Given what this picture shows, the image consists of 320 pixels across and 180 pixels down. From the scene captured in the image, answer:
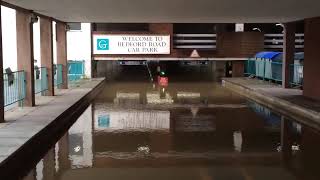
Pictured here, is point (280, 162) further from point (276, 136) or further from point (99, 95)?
point (99, 95)

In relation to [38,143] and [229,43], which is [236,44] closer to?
[229,43]

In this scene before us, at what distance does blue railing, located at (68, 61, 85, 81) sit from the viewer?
2903 cm

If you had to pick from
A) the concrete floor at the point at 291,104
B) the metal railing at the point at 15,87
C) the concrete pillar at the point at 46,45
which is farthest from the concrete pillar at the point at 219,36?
the metal railing at the point at 15,87

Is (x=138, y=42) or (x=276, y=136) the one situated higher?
(x=138, y=42)

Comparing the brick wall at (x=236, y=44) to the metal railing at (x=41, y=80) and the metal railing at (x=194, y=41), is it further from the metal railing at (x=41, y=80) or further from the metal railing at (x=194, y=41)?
the metal railing at (x=41, y=80)

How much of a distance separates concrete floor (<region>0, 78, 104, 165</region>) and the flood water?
1.74 feet

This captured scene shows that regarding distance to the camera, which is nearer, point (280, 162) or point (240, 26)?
point (280, 162)

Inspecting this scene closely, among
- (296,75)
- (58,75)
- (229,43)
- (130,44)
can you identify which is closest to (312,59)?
(296,75)

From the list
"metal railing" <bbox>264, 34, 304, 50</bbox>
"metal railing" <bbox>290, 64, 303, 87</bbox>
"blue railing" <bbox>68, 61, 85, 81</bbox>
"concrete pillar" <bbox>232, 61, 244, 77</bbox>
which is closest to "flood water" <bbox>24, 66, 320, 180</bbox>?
"metal railing" <bbox>290, 64, 303, 87</bbox>

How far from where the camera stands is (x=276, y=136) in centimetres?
1209

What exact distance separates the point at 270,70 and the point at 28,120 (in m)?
16.5

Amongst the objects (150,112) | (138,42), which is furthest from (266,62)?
(150,112)

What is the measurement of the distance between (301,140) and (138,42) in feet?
69.1

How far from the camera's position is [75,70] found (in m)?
29.8
